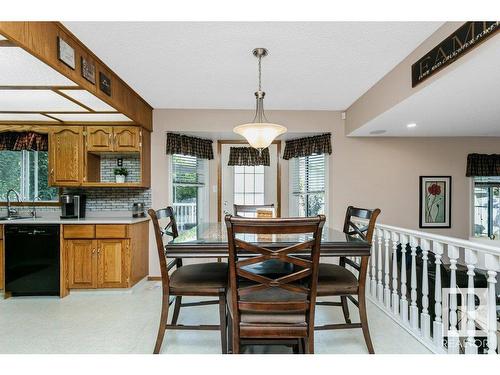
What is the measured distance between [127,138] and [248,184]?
2.10m

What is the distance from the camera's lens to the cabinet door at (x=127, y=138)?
3494mm

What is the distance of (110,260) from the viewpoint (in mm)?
3162

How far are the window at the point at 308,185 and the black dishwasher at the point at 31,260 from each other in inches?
128

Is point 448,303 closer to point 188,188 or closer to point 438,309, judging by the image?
point 438,309

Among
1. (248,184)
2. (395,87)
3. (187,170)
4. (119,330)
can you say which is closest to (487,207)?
(395,87)

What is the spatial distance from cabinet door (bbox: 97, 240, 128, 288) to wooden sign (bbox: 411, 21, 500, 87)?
3350mm

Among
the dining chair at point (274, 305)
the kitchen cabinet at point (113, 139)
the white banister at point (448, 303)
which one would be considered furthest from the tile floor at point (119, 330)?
the kitchen cabinet at point (113, 139)

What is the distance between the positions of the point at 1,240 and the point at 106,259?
1.16 metres

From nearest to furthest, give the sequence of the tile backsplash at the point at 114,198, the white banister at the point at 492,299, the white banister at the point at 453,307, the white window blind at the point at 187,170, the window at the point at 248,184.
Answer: the white banister at the point at 492,299
the white banister at the point at 453,307
the tile backsplash at the point at 114,198
the white window blind at the point at 187,170
the window at the point at 248,184

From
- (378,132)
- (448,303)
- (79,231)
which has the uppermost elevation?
(378,132)

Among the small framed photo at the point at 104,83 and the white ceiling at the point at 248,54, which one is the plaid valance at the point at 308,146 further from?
the small framed photo at the point at 104,83

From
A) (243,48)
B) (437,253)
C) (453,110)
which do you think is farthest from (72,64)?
(453,110)

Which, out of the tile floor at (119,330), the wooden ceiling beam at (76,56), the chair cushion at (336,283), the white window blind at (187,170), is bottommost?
the tile floor at (119,330)

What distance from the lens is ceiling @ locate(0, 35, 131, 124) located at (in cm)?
180
